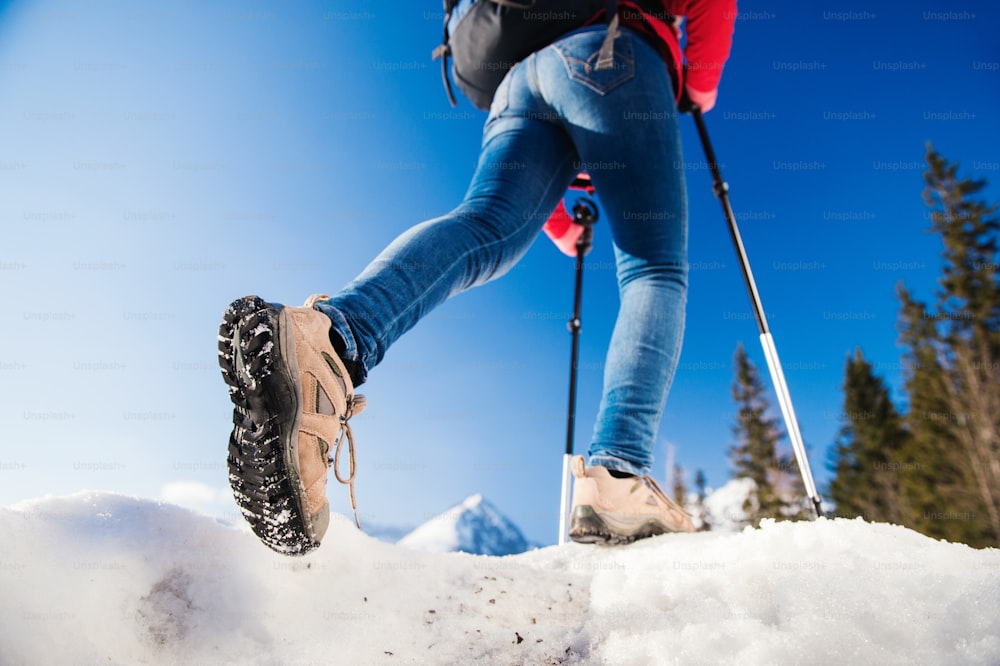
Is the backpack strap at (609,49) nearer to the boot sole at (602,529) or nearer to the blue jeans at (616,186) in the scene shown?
the blue jeans at (616,186)

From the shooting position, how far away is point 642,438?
6.25ft

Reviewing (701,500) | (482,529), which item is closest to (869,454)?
(701,500)

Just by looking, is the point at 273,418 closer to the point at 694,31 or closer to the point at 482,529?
the point at 694,31

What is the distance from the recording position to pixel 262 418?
106cm

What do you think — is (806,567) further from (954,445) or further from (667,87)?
(954,445)

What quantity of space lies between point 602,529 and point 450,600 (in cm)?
73

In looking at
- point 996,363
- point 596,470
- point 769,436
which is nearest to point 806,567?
point 596,470

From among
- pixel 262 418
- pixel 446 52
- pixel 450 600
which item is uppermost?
pixel 446 52

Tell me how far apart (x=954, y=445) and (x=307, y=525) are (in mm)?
28157

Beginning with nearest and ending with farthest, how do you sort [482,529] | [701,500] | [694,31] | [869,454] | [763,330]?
[694,31] → [763,330] → [869,454] → [701,500] → [482,529]

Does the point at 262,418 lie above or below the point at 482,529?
below

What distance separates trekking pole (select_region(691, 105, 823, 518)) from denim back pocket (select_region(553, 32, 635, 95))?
1.09 m

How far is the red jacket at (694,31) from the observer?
1.99 metres

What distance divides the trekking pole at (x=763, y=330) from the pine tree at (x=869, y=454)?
29094 mm
